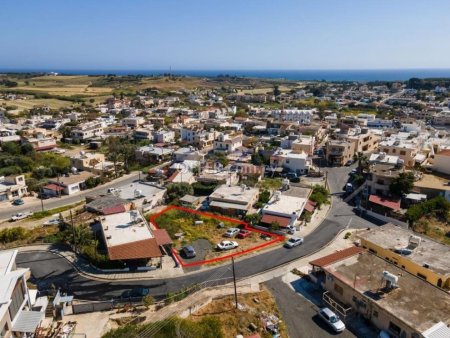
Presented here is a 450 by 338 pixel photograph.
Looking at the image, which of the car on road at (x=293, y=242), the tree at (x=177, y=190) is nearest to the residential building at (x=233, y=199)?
the tree at (x=177, y=190)

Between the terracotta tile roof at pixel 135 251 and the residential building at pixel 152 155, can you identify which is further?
the residential building at pixel 152 155

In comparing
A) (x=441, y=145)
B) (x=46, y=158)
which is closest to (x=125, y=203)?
(x=46, y=158)

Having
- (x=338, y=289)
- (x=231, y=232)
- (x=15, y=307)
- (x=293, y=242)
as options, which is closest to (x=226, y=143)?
(x=231, y=232)

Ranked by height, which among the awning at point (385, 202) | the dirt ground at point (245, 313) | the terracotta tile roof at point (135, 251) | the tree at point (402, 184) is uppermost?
the tree at point (402, 184)

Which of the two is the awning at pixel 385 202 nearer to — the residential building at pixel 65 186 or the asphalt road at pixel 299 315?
the asphalt road at pixel 299 315

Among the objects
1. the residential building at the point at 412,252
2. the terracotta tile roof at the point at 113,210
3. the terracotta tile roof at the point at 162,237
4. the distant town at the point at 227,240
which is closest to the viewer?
the distant town at the point at 227,240

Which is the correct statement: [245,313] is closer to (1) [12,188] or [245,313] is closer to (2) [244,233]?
(2) [244,233]

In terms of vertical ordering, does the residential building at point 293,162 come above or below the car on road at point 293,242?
above
